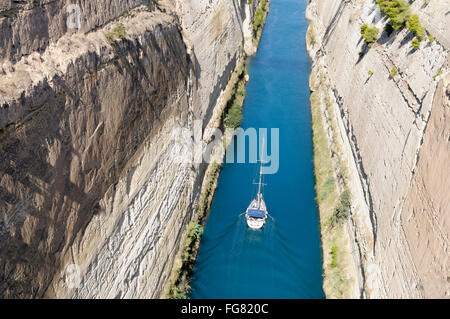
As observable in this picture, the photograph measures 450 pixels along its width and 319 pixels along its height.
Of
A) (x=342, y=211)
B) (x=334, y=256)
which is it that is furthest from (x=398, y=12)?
(x=334, y=256)

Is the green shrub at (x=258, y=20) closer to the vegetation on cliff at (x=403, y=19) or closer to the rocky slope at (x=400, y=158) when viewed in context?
the rocky slope at (x=400, y=158)

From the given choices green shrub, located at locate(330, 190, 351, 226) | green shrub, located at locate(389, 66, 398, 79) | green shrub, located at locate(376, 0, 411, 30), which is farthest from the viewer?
green shrub, located at locate(376, 0, 411, 30)

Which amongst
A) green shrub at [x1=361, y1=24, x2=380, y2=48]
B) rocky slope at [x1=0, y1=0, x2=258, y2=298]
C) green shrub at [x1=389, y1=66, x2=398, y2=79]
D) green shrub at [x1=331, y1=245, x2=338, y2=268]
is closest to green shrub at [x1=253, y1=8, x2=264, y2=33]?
green shrub at [x1=361, y1=24, x2=380, y2=48]

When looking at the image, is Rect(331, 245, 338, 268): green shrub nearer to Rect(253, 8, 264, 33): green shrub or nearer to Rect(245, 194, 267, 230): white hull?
Rect(245, 194, 267, 230): white hull

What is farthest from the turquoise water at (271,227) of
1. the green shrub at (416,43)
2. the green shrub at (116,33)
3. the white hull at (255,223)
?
the green shrub at (116,33)

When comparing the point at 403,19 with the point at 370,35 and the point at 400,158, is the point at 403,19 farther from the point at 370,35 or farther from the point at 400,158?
the point at 400,158

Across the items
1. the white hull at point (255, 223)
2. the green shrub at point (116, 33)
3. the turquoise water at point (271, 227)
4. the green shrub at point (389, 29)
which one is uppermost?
the green shrub at point (116, 33)

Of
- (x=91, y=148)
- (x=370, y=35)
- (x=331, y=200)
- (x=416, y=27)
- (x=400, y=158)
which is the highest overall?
(x=416, y=27)
